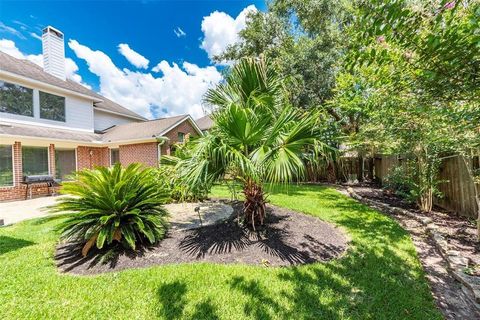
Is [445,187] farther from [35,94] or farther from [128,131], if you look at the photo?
[35,94]

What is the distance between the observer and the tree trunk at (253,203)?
15.7 ft

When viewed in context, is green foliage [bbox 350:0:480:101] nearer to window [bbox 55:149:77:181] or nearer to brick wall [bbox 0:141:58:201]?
brick wall [bbox 0:141:58:201]

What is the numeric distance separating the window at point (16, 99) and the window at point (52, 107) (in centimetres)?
57

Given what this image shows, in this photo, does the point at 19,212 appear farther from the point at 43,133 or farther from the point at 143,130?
the point at 143,130

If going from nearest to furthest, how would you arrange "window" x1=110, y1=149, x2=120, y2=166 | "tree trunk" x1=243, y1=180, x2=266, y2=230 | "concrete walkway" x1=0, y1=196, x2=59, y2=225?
1. "tree trunk" x1=243, y1=180, x2=266, y2=230
2. "concrete walkway" x1=0, y1=196, x2=59, y2=225
3. "window" x1=110, y1=149, x2=120, y2=166

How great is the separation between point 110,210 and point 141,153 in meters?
11.7

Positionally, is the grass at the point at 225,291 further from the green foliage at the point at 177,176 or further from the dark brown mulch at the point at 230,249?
the green foliage at the point at 177,176

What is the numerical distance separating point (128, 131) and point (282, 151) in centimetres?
1464

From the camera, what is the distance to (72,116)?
14102mm

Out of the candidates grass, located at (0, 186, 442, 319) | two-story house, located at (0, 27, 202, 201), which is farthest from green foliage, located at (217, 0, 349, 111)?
grass, located at (0, 186, 442, 319)

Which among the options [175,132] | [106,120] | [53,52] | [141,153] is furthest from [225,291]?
[53,52]

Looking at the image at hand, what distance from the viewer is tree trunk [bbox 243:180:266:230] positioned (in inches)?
188

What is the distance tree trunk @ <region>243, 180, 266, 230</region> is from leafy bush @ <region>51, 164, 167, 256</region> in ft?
5.82

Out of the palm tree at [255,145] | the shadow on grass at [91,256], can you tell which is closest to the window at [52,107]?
the shadow on grass at [91,256]
